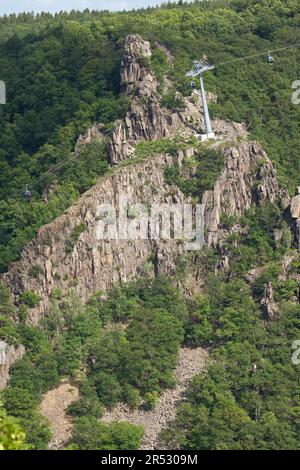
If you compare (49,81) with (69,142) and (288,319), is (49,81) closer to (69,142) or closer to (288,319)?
(69,142)

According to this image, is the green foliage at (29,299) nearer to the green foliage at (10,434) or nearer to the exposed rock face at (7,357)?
the exposed rock face at (7,357)

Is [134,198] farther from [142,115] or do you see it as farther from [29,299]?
[29,299]

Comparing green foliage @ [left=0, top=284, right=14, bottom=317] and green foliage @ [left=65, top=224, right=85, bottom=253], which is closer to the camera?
green foliage @ [left=0, top=284, right=14, bottom=317]

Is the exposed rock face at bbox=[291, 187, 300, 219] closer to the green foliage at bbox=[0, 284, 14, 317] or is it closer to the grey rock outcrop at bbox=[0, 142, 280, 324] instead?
the grey rock outcrop at bbox=[0, 142, 280, 324]

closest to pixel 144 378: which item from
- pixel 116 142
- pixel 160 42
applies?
pixel 116 142

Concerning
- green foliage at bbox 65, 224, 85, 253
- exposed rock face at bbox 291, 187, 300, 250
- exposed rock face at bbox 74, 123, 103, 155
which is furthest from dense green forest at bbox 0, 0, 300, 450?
green foliage at bbox 65, 224, 85, 253

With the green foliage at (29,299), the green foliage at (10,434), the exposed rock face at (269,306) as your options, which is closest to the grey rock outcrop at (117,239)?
the green foliage at (29,299)
